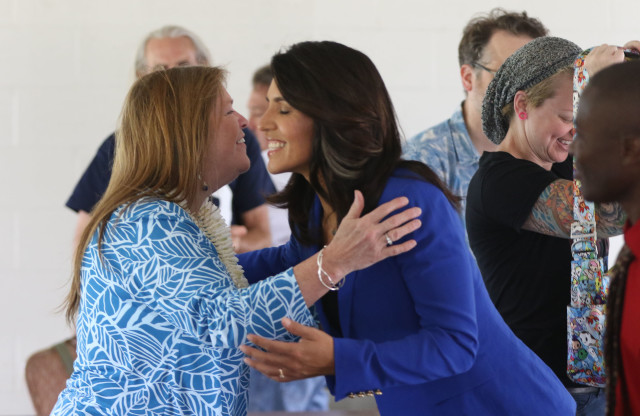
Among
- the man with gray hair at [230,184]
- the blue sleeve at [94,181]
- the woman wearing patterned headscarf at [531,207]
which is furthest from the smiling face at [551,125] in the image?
the blue sleeve at [94,181]

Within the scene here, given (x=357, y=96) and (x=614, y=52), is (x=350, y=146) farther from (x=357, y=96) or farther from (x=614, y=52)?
(x=614, y=52)

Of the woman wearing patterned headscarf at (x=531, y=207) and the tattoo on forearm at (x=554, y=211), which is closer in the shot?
the tattoo on forearm at (x=554, y=211)

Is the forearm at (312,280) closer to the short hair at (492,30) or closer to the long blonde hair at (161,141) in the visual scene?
the long blonde hair at (161,141)

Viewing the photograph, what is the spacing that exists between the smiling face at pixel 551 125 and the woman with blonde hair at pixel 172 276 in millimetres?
563

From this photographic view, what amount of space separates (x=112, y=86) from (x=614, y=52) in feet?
8.17

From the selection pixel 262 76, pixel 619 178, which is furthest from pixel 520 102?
pixel 262 76

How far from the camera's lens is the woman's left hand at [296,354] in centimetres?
133

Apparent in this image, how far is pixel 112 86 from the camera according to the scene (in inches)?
140

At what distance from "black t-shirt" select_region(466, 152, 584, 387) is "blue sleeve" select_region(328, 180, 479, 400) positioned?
0.31m

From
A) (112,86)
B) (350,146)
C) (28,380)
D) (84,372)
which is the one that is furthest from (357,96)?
(112,86)

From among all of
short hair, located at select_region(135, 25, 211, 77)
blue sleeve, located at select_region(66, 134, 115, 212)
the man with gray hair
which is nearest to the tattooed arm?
the man with gray hair

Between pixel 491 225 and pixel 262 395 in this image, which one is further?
pixel 262 395

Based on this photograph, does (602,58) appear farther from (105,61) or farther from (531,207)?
(105,61)

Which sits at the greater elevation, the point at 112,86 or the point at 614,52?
the point at 614,52
